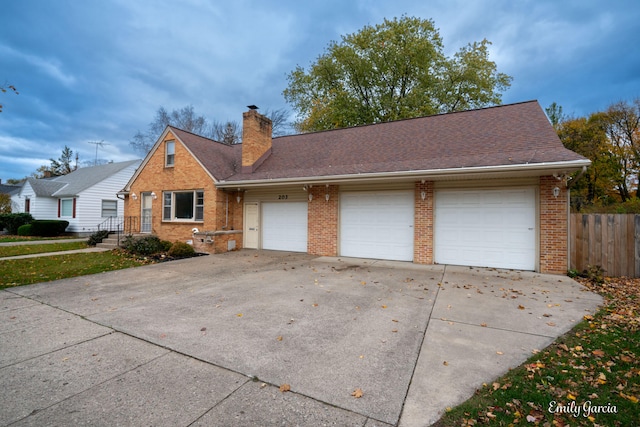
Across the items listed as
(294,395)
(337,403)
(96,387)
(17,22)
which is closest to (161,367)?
(96,387)

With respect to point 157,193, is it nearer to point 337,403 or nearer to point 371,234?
point 371,234

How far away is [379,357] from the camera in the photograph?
3.29m

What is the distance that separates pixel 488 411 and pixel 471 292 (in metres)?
4.16

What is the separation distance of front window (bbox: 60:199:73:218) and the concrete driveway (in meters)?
18.4

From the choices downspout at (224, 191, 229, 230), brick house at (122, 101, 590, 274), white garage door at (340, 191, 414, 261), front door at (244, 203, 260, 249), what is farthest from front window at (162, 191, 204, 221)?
white garage door at (340, 191, 414, 261)

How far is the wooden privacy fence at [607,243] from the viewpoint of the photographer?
755 centimetres

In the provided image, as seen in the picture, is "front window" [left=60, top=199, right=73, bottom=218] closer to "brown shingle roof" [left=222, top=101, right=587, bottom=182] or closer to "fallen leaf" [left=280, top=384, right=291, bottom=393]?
"brown shingle roof" [left=222, top=101, right=587, bottom=182]

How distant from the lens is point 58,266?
880cm

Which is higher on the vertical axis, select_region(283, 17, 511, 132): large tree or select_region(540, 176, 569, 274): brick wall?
select_region(283, 17, 511, 132): large tree

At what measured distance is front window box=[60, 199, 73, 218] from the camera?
68.1 ft

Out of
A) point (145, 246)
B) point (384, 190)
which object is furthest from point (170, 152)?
point (384, 190)

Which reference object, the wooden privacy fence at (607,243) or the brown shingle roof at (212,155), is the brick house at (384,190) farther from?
the wooden privacy fence at (607,243)

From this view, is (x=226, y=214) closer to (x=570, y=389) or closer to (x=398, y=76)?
(x=570, y=389)

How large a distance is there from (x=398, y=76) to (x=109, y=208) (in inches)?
969
